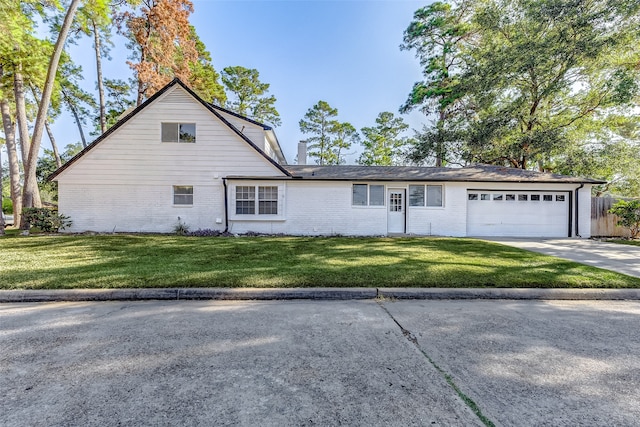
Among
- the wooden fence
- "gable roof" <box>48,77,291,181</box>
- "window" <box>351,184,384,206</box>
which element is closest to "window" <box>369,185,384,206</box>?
"window" <box>351,184,384,206</box>

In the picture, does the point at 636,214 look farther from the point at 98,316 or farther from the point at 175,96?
the point at 175,96

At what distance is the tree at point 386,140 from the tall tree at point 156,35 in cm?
2021

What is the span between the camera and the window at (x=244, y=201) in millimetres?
12906

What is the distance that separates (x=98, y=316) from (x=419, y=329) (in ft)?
13.6

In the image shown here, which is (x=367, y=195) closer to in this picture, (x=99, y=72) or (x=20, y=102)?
(x=20, y=102)

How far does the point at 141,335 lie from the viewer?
312 cm

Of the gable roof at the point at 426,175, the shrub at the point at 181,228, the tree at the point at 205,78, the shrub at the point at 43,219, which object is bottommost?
the shrub at the point at 181,228

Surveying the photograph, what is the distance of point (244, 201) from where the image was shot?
1292cm

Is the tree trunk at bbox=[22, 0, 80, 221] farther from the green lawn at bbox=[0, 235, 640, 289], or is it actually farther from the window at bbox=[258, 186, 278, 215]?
the window at bbox=[258, 186, 278, 215]

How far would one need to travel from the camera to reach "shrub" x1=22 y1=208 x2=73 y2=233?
1156 cm

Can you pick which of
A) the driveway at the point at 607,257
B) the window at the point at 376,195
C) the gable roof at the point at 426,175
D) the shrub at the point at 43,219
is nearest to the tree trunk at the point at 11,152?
the shrub at the point at 43,219

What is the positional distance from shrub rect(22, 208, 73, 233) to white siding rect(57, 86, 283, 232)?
1.50 feet

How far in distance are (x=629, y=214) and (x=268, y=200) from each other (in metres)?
16.3

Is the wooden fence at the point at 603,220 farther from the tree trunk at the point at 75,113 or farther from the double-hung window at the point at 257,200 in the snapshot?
the tree trunk at the point at 75,113
